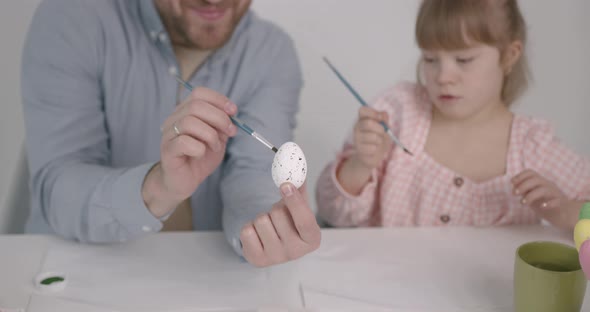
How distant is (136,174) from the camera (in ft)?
3.60

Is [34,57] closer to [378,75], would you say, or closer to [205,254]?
[205,254]

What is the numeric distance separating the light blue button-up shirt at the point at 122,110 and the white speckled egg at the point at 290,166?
22 cm

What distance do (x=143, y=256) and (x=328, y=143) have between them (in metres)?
1.34

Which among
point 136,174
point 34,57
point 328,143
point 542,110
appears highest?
point 34,57

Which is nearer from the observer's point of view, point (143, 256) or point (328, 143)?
point (143, 256)

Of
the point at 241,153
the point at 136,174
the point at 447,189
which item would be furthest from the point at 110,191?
the point at 447,189

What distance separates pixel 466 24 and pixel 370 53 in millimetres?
981

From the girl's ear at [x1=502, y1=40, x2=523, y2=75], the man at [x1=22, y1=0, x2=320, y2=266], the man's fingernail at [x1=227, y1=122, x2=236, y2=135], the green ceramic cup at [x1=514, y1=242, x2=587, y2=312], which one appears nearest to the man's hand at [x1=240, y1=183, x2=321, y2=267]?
the man at [x1=22, y1=0, x2=320, y2=266]

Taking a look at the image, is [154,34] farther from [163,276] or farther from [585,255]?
[585,255]

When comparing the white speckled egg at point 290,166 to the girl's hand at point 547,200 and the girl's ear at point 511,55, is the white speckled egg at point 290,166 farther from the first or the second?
the girl's ear at point 511,55

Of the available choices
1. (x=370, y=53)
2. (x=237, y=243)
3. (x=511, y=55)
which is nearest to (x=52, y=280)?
(x=237, y=243)

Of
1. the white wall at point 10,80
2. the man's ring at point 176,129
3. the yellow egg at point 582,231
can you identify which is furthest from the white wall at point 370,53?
the yellow egg at point 582,231

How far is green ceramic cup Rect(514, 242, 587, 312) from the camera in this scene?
887 millimetres

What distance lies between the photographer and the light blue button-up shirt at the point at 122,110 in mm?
1129
